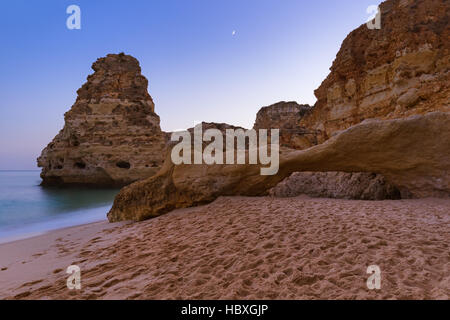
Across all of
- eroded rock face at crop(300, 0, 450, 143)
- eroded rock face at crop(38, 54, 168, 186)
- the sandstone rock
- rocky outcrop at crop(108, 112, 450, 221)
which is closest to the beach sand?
rocky outcrop at crop(108, 112, 450, 221)

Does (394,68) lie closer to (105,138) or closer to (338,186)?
(338,186)

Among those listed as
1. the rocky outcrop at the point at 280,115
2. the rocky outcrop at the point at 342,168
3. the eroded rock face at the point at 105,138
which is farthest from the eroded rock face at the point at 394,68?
the eroded rock face at the point at 105,138

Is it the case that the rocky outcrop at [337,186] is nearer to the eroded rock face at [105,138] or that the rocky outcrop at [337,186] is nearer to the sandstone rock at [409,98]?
the sandstone rock at [409,98]

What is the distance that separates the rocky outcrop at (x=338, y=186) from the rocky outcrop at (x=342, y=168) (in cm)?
17

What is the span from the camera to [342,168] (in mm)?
5176

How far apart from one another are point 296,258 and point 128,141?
864 inches

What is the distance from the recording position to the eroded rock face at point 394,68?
8.04 metres

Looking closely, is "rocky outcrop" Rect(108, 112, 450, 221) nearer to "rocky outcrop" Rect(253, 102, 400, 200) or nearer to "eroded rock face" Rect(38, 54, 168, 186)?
"rocky outcrop" Rect(253, 102, 400, 200)

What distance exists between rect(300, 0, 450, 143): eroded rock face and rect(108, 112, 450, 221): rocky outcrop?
4111 mm

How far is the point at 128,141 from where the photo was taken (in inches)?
853

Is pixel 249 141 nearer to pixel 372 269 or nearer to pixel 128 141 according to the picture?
pixel 372 269

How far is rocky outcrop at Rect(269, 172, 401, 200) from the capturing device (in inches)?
191

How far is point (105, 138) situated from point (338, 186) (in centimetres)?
2126
